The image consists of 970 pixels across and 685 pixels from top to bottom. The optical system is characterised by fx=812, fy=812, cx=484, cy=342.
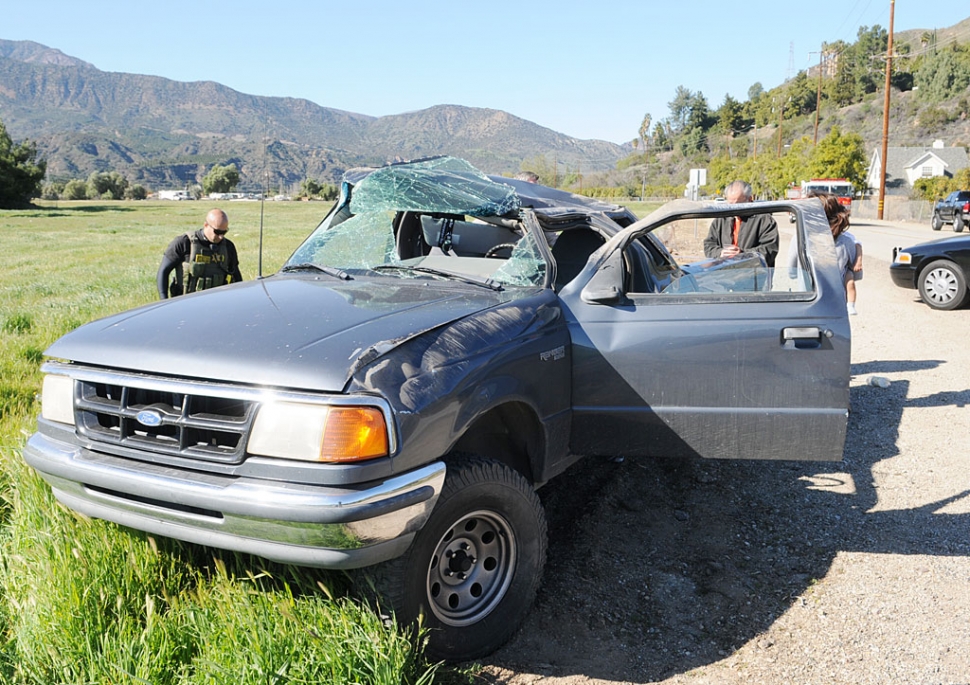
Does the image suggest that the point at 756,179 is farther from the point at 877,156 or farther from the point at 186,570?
the point at 186,570

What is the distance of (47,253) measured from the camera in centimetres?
2597

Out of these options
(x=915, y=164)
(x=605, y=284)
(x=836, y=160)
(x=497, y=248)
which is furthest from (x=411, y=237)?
(x=915, y=164)

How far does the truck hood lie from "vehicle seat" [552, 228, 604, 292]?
967mm

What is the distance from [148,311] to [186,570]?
1.06m

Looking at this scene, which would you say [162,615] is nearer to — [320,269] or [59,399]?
[59,399]

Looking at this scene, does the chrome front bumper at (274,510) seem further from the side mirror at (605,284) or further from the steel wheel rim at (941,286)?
the steel wheel rim at (941,286)

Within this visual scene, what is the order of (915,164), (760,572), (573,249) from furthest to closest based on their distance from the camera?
(915,164) < (573,249) < (760,572)

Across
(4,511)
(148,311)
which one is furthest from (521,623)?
(4,511)

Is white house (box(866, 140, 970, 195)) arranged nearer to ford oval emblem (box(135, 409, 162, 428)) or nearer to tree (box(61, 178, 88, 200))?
ford oval emblem (box(135, 409, 162, 428))

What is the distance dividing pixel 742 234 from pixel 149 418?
19.6 feet

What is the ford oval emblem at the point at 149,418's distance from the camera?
273 centimetres

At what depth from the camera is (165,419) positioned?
2723 millimetres

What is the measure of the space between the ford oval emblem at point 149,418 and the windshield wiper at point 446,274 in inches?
65.4

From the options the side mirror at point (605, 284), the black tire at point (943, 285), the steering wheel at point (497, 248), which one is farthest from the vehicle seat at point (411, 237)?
the black tire at point (943, 285)
